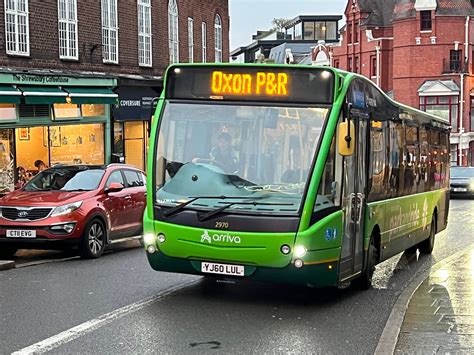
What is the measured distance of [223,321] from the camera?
8.33 m

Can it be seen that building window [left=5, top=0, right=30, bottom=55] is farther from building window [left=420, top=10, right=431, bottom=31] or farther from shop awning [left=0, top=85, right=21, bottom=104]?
building window [left=420, top=10, right=431, bottom=31]

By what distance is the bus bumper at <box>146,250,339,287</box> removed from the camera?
8.62 metres

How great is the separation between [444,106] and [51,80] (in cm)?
4222

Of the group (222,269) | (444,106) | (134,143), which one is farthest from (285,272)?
(444,106)

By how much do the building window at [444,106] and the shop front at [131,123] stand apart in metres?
34.5

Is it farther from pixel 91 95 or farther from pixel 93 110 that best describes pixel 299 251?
pixel 93 110

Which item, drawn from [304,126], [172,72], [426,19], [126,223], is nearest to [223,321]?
[304,126]

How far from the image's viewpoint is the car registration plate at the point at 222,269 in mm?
8797

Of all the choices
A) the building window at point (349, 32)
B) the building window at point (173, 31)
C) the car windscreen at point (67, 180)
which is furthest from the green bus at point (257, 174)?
the building window at point (349, 32)

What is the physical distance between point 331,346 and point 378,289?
3805mm

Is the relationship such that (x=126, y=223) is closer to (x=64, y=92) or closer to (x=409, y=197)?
(x=409, y=197)

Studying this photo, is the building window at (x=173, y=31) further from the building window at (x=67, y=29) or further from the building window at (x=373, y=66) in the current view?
the building window at (x=373, y=66)

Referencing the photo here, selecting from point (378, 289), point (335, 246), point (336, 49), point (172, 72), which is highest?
point (336, 49)

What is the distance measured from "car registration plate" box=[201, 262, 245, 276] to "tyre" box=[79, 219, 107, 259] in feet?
16.0
